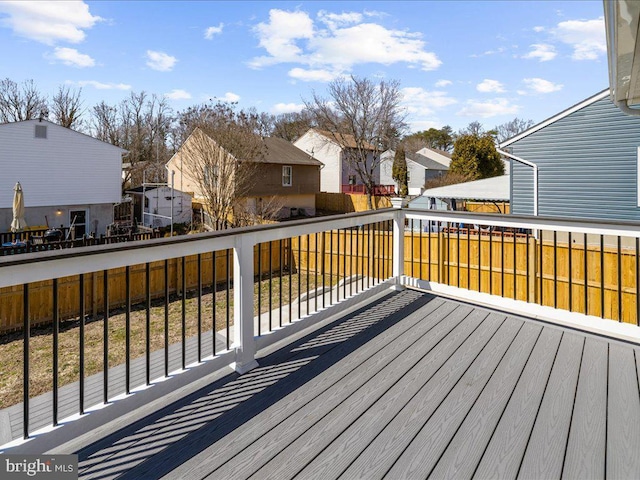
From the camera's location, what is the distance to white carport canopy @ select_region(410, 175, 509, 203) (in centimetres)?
1450

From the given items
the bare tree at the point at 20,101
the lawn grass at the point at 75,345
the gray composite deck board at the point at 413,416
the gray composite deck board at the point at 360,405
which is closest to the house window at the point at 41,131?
the bare tree at the point at 20,101

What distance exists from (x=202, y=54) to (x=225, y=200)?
9.07 m

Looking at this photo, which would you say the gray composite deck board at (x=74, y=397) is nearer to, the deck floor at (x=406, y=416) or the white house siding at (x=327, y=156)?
the deck floor at (x=406, y=416)

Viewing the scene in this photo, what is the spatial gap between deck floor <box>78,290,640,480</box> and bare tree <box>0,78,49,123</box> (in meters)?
29.2

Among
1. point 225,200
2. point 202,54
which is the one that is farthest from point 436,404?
point 202,54

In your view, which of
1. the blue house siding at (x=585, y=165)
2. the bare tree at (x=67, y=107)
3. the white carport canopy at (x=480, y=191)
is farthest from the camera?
the bare tree at (x=67, y=107)

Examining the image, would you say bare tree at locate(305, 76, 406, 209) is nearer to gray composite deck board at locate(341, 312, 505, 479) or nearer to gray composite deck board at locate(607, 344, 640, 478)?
gray composite deck board at locate(341, 312, 505, 479)

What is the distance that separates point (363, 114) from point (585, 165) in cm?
1635

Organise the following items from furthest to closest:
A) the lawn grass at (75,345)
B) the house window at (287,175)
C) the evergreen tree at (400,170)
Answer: the evergreen tree at (400,170), the house window at (287,175), the lawn grass at (75,345)

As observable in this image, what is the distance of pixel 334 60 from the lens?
2447 centimetres

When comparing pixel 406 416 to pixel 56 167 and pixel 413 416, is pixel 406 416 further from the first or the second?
pixel 56 167

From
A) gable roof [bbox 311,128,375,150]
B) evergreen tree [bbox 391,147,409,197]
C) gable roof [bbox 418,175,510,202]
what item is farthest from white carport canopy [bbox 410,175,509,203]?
evergreen tree [bbox 391,147,409,197]

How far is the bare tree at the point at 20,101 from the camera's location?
81.5 feet

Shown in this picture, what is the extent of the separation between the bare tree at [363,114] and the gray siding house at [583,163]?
1408 cm
